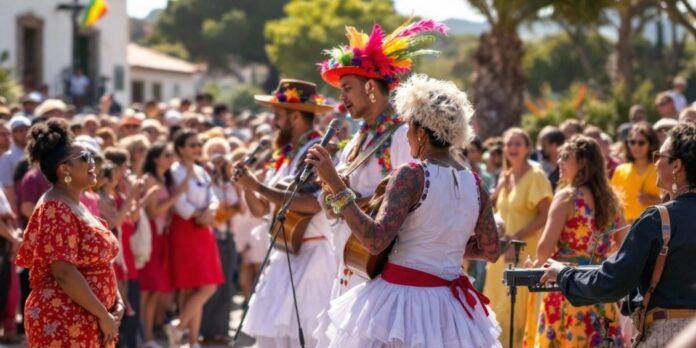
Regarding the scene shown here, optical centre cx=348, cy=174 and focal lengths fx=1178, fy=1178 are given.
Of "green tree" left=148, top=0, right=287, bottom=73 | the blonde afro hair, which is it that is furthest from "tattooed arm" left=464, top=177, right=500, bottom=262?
"green tree" left=148, top=0, right=287, bottom=73

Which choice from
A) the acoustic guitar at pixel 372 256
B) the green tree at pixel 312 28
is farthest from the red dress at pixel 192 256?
the green tree at pixel 312 28

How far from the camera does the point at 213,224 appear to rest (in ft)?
37.4

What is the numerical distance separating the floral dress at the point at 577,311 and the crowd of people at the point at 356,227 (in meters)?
0.01

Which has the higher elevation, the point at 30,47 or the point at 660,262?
the point at 660,262

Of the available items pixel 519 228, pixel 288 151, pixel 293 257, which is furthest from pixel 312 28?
pixel 293 257

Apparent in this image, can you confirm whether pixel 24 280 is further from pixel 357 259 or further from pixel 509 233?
pixel 357 259

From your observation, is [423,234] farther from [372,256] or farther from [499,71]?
[499,71]

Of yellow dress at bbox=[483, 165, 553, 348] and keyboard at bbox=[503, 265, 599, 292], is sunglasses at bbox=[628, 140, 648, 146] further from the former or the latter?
keyboard at bbox=[503, 265, 599, 292]

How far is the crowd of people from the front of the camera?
17.8 feet

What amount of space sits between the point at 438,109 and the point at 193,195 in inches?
219

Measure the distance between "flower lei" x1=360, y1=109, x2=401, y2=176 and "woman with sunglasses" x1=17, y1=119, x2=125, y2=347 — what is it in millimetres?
1633

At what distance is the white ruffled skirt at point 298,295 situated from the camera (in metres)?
7.72

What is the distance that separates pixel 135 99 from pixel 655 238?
152 ft

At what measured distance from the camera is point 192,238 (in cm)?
1080
